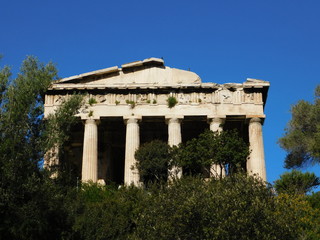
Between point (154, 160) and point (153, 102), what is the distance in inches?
239

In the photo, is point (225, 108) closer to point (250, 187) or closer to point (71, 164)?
point (71, 164)

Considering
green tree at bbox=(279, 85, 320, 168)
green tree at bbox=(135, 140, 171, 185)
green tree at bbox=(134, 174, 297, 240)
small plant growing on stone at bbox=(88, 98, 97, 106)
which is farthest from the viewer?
green tree at bbox=(279, 85, 320, 168)

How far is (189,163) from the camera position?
96.0 feet

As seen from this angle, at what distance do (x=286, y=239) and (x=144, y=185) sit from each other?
14514mm

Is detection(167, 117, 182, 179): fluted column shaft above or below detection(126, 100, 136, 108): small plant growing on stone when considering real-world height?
below

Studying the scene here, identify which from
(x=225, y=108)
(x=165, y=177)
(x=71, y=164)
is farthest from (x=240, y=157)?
(x=71, y=164)

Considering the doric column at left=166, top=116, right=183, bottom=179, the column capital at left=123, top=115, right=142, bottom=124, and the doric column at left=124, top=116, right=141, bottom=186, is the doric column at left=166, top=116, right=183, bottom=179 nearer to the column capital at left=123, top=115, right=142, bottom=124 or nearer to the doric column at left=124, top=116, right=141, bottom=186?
the column capital at left=123, top=115, right=142, bottom=124

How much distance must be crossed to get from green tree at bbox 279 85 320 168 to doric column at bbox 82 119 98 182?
1320cm

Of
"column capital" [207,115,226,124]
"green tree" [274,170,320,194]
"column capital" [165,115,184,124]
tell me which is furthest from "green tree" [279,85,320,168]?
"column capital" [165,115,184,124]

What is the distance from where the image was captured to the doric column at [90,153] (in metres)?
35.0

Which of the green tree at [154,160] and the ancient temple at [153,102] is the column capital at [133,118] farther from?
the green tree at [154,160]

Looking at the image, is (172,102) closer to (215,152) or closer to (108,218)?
(215,152)

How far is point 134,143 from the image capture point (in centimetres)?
3550

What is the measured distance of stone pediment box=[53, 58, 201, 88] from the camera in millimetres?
37150
